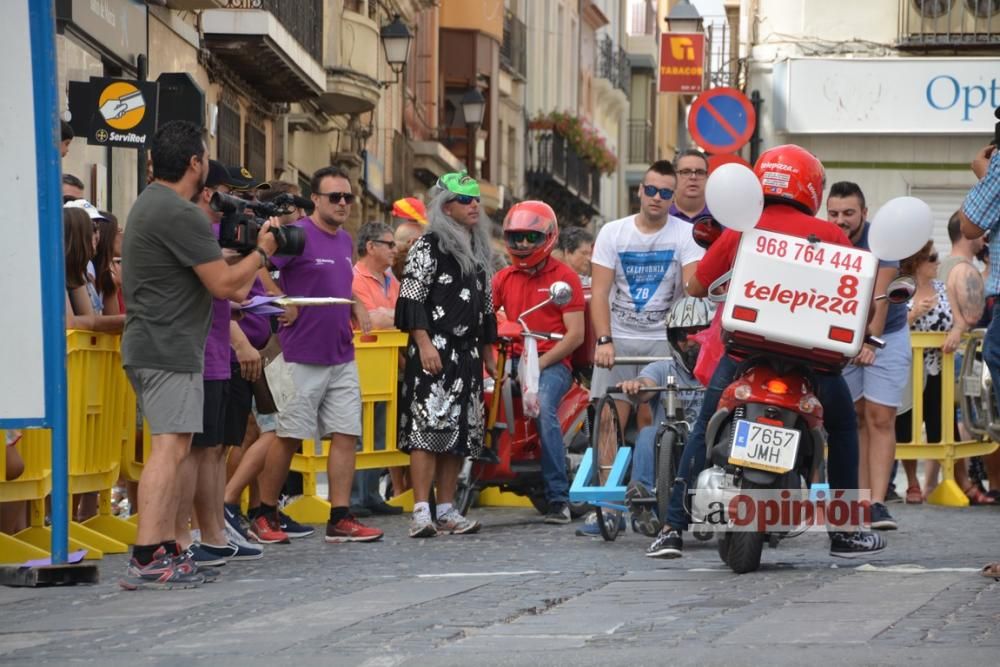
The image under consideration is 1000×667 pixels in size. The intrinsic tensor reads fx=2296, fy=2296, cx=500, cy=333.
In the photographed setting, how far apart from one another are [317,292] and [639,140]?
73276 mm

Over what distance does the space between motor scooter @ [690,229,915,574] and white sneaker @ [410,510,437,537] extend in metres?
3.00

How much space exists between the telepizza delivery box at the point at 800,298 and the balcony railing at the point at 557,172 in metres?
47.1

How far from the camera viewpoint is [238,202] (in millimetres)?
9688

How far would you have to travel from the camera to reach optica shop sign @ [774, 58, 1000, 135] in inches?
1041

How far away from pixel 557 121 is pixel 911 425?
42.4 meters

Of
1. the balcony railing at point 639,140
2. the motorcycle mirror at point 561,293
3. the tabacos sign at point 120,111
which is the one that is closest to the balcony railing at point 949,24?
the tabacos sign at point 120,111

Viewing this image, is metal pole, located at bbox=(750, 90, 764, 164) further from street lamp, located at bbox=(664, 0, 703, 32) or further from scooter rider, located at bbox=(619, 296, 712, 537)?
scooter rider, located at bbox=(619, 296, 712, 537)

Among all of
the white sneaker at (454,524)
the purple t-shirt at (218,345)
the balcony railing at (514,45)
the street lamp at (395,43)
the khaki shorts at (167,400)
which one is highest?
the balcony railing at (514,45)

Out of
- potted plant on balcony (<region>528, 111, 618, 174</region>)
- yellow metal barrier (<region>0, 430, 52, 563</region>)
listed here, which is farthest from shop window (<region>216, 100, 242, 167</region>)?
potted plant on balcony (<region>528, 111, 618, 174</region>)

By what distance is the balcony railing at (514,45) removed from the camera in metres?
51.7

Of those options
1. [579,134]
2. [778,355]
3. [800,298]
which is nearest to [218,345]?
[778,355]

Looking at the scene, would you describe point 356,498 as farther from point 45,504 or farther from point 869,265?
point 869,265

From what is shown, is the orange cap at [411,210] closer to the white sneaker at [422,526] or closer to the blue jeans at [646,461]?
the white sneaker at [422,526]

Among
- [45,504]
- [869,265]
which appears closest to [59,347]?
[45,504]
